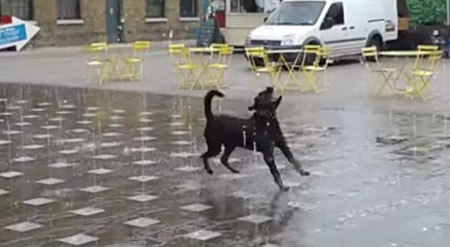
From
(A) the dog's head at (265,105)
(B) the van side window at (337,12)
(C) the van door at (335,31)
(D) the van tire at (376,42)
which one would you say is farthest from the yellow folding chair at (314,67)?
(A) the dog's head at (265,105)

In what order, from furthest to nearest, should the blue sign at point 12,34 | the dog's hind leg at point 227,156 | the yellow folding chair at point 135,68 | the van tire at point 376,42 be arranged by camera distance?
the blue sign at point 12,34
the van tire at point 376,42
the yellow folding chair at point 135,68
the dog's hind leg at point 227,156

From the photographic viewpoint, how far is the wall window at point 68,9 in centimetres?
3294

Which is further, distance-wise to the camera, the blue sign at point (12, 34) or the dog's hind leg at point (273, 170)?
the blue sign at point (12, 34)

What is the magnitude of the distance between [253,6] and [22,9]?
8.20 m

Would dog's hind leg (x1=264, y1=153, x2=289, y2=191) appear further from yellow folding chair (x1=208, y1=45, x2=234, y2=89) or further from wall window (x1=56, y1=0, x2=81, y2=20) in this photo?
wall window (x1=56, y1=0, x2=81, y2=20)

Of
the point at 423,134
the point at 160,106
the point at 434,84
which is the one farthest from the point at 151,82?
the point at 423,134

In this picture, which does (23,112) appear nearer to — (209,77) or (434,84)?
(209,77)

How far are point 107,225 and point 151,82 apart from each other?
12.4m

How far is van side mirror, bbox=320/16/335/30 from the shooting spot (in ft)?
74.5

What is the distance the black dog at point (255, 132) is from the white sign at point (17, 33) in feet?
72.6

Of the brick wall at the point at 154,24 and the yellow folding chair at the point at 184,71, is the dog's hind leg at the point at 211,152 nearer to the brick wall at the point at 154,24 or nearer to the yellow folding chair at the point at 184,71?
the yellow folding chair at the point at 184,71

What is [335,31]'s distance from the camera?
23188mm

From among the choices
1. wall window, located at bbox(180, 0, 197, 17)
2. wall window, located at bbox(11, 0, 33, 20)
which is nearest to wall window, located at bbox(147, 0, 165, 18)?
Result: wall window, located at bbox(180, 0, 197, 17)

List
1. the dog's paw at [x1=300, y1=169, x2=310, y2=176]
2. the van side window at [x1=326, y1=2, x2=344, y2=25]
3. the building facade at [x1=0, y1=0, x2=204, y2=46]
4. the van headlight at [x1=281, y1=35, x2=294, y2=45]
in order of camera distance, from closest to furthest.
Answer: the dog's paw at [x1=300, y1=169, x2=310, y2=176]
the van headlight at [x1=281, y1=35, x2=294, y2=45]
the van side window at [x1=326, y1=2, x2=344, y2=25]
the building facade at [x1=0, y1=0, x2=204, y2=46]
